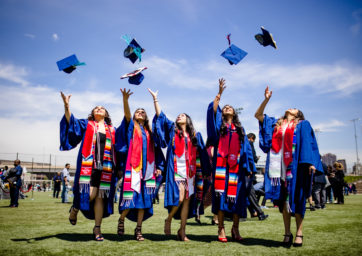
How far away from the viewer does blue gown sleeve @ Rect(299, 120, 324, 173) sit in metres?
4.07

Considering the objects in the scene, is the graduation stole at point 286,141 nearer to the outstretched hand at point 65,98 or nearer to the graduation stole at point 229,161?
the graduation stole at point 229,161

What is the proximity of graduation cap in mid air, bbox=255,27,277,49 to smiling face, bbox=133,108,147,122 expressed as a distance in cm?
248

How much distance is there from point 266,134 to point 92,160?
281 cm

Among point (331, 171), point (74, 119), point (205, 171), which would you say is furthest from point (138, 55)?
point (331, 171)

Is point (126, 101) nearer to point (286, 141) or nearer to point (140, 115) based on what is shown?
point (140, 115)

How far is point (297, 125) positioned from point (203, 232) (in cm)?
264

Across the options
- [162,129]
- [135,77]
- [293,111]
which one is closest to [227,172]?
[162,129]

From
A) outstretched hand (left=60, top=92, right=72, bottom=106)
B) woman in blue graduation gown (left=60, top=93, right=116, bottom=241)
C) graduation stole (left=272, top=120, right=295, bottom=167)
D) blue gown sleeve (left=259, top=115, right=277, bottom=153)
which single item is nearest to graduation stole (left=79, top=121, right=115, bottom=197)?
woman in blue graduation gown (left=60, top=93, right=116, bottom=241)

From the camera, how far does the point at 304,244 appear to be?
4.06 metres

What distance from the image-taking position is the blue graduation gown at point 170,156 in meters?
4.58

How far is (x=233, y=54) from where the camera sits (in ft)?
16.9

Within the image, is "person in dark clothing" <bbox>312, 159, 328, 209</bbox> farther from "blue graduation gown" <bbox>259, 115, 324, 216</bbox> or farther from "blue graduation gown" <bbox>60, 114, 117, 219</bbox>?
"blue graduation gown" <bbox>60, 114, 117, 219</bbox>

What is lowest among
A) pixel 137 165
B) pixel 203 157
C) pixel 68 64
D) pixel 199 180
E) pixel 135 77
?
pixel 199 180

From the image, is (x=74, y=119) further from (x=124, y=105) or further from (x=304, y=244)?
(x=304, y=244)
